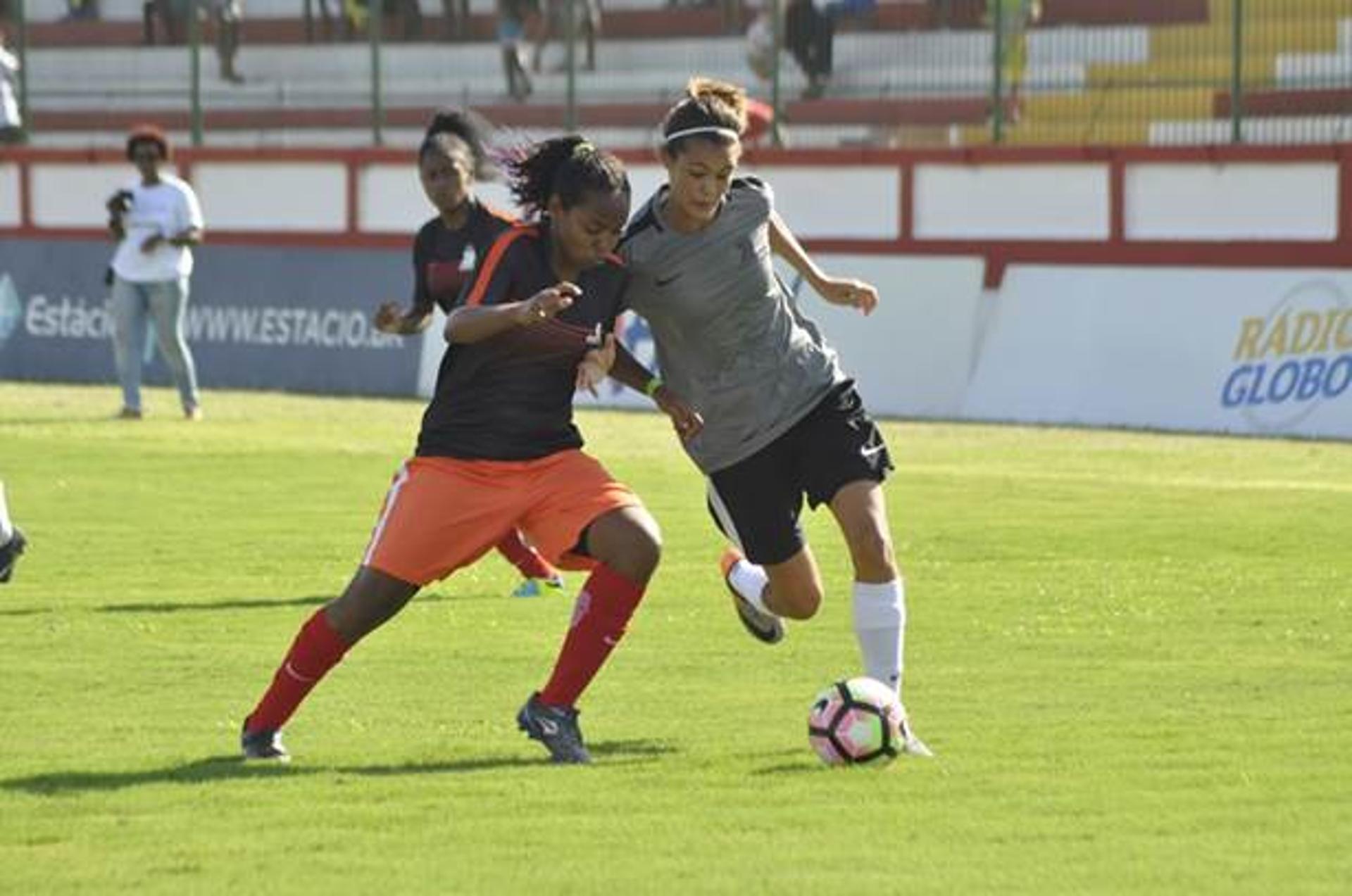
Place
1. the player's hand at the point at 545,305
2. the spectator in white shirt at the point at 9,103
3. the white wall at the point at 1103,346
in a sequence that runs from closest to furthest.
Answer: the player's hand at the point at 545,305
the white wall at the point at 1103,346
the spectator in white shirt at the point at 9,103

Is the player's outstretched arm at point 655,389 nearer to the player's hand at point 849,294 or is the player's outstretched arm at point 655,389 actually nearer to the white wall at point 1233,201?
the player's hand at point 849,294

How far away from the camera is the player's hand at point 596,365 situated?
9539mm

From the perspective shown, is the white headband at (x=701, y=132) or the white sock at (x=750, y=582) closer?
the white headband at (x=701, y=132)

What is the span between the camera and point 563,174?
31.2 feet

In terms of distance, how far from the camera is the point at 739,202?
33.7 feet

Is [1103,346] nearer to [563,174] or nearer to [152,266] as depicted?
[152,266]

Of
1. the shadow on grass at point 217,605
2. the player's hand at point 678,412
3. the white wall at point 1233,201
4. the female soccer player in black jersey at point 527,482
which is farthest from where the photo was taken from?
the white wall at point 1233,201

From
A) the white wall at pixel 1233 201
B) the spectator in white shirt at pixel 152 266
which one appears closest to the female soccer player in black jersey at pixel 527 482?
the white wall at pixel 1233 201

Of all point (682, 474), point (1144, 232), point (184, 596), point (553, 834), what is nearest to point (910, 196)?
point (1144, 232)

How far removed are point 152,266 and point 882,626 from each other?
55.2 ft

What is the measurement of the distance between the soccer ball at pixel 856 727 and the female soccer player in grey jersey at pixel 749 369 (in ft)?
1.48

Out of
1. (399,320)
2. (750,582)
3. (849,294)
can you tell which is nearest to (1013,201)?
(399,320)

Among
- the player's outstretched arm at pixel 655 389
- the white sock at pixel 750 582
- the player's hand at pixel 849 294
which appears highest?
the player's hand at pixel 849 294

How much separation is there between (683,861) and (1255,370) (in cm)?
1664
